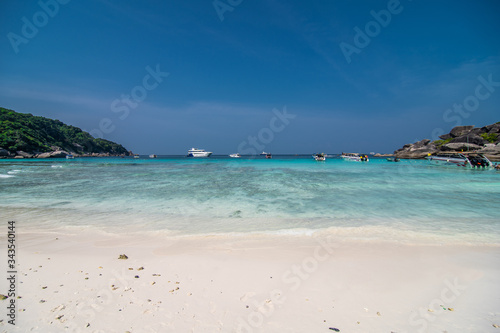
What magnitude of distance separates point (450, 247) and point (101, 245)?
8939mm

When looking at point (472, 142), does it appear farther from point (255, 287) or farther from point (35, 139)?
point (35, 139)

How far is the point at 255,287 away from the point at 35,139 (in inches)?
4674

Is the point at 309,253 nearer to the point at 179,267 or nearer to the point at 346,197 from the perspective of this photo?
the point at 179,267

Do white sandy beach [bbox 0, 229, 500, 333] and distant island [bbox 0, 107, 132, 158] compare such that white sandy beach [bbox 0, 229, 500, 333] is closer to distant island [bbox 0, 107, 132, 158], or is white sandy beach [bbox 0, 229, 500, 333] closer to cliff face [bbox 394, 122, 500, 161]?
cliff face [bbox 394, 122, 500, 161]

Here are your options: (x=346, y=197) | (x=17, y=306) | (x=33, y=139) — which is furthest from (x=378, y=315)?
(x=33, y=139)

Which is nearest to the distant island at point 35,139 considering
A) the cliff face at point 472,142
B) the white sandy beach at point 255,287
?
the white sandy beach at point 255,287

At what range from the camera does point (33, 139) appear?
84250 millimetres

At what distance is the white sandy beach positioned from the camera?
2795 mm

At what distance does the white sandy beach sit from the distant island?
337ft

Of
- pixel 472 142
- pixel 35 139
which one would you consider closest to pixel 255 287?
pixel 472 142

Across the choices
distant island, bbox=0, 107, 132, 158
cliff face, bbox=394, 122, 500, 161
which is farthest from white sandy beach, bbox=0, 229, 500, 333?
distant island, bbox=0, 107, 132, 158

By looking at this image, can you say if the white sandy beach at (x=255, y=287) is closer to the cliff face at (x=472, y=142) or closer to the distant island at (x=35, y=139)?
the cliff face at (x=472, y=142)

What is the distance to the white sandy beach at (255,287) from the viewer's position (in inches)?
110

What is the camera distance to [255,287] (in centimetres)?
367
